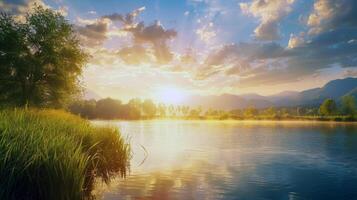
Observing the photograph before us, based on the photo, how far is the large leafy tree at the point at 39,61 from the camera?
1519 inches

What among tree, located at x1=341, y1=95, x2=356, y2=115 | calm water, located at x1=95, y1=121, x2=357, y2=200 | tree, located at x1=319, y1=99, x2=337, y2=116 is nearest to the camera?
calm water, located at x1=95, y1=121, x2=357, y2=200

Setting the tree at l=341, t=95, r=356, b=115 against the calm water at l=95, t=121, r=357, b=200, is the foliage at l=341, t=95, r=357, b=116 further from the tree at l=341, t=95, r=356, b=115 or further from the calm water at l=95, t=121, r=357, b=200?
the calm water at l=95, t=121, r=357, b=200

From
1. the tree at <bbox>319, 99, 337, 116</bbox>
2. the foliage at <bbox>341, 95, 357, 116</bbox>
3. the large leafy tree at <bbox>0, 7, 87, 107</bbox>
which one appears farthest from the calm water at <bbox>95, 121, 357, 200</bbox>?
the tree at <bbox>319, 99, 337, 116</bbox>

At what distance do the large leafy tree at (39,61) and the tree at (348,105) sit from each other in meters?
142

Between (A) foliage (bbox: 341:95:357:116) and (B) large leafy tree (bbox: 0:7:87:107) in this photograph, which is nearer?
(B) large leafy tree (bbox: 0:7:87:107)

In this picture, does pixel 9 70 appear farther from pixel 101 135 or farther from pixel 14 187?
pixel 14 187

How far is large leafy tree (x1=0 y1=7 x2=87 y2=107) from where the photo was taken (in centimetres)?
3859

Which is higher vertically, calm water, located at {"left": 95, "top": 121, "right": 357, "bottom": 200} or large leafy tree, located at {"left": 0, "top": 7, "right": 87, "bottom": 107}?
large leafy tree, located at {"left": 0, "top": 7, "right": 87, "bottom": 107}

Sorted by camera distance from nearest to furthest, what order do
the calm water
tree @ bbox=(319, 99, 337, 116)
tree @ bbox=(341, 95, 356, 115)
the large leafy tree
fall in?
the calm water
the large leafy tree
tree @ bbox=(341, 95, 356, 115)
tree @ bbox=(319, 99, 337, 116)

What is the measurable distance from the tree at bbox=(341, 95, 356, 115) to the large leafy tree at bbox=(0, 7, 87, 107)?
142 metres

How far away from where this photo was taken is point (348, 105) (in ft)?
471

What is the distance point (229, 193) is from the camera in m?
15.4

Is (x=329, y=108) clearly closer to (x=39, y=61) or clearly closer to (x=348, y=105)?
(x=348, y=105)

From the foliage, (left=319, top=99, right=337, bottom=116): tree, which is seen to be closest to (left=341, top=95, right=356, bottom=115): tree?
the foliage
